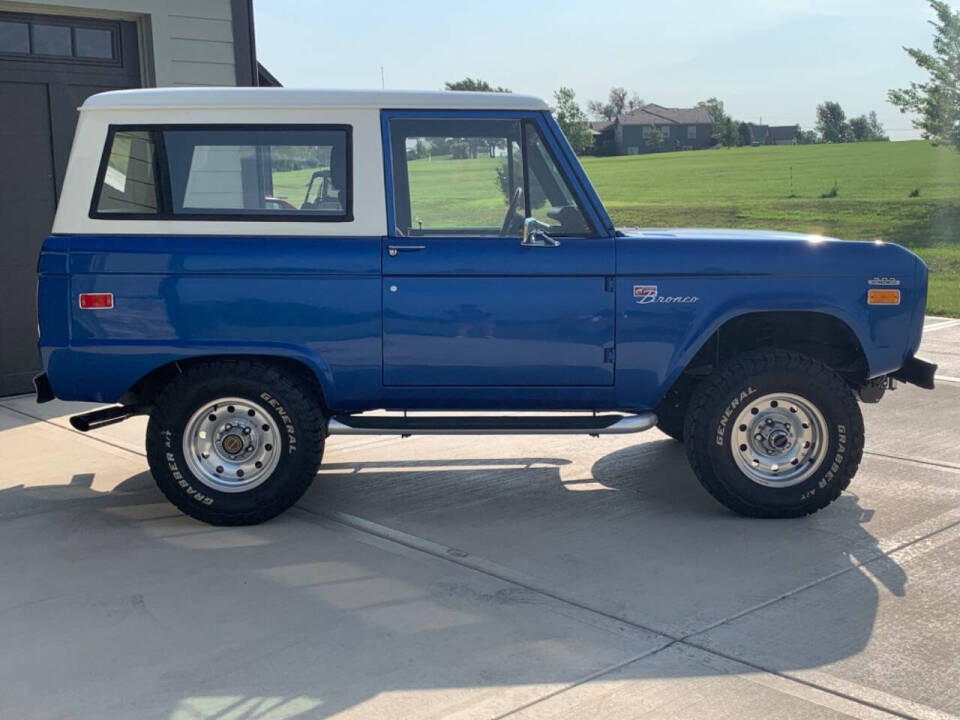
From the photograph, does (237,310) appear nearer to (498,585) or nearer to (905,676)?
(498,585)

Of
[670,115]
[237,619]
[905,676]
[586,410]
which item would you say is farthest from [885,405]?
[670,115]

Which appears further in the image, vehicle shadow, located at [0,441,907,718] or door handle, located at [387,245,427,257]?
door handle, located at [387,245,427,257]

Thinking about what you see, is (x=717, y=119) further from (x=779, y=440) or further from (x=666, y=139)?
(x=779, y=440)

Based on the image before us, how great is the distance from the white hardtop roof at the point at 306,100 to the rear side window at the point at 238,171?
0.12 metres

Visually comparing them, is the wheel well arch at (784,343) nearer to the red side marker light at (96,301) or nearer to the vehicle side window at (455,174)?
the vehicle side window at (455,174)

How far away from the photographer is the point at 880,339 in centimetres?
573

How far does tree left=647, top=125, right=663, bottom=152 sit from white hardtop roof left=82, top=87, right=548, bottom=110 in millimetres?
94360

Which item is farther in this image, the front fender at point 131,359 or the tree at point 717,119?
the tree at point 717,119

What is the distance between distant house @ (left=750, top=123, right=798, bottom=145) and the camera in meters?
104

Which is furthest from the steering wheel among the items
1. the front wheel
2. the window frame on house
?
the window frame on house

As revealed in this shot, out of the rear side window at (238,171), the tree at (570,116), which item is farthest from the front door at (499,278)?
the tree at (570,116)

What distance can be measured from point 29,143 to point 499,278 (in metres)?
5.34

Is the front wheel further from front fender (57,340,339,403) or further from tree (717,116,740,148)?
tree (717,116,740,148)

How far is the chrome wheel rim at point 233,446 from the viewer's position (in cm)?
575
